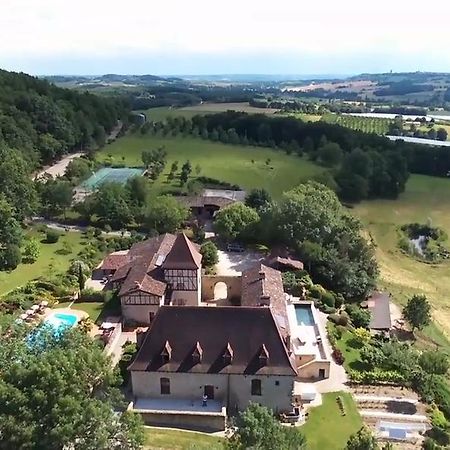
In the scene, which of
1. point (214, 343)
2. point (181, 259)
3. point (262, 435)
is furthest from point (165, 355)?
point (181, 259)

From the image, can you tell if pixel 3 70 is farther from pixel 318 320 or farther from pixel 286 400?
pixel 286 400

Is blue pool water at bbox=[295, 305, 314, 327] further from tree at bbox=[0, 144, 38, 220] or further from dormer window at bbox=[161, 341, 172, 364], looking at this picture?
tree at bbox=[0, 144, 38, 220]

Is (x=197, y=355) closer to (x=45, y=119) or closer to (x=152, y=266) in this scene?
(x=152, y=266)

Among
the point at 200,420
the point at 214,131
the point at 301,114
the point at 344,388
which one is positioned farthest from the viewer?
the point at 301,114

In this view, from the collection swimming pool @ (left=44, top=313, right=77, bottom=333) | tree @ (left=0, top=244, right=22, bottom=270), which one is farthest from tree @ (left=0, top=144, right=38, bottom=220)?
swimming pool @ (left=44, top=313, right=77, bottom=333)

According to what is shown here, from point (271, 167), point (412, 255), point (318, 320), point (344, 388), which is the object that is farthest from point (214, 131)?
point (344, 388)

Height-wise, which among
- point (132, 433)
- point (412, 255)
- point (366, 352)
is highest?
point (132, 433)
